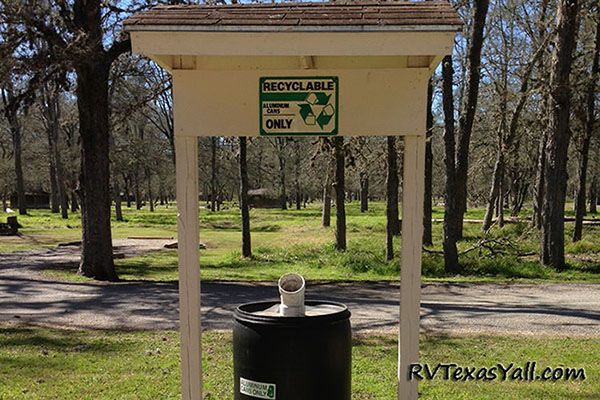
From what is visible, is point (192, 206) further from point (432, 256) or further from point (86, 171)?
point (432, 256)

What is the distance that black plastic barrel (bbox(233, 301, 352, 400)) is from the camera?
130 inches

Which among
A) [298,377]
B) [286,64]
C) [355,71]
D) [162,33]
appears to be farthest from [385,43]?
[298,377]

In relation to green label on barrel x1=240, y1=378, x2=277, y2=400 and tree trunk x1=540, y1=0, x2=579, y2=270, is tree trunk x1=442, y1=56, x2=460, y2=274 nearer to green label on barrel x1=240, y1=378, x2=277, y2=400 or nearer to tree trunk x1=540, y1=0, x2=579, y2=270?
tree trunk x1=540, y1=0, x2=579, y2=270

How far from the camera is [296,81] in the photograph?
364 centimetres

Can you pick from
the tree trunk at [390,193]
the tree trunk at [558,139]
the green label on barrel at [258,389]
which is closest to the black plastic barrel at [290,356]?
the green label on barrel at [258,389]

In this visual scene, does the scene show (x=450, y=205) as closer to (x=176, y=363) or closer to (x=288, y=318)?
(x=176, y=363)

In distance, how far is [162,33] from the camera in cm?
337

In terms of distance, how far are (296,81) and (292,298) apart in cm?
143

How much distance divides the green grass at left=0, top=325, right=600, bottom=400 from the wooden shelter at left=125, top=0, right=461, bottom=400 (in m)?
1.51

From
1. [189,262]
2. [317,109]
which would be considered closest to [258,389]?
[189,262]

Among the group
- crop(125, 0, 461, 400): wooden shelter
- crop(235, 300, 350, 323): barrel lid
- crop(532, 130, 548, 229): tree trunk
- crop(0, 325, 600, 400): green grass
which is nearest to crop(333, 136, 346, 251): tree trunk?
crop(532, 130, 548, 229): tree trunk

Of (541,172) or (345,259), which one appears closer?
(345,259)

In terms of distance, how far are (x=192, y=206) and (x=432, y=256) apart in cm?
1219

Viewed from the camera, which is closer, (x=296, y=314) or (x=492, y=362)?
(x=296, y=314)
